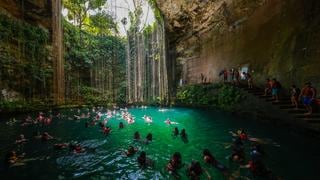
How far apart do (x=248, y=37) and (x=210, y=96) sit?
542 cm

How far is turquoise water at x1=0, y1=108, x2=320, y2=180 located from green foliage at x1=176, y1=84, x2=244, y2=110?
3276mm

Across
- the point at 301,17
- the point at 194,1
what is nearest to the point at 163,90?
the point at 194,1

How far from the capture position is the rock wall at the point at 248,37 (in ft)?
40.3

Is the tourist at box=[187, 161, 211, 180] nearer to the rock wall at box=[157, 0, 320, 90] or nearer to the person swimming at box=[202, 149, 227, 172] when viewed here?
the person swimming at box=[202, 149, 227, 172]

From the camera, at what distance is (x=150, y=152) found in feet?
28.3

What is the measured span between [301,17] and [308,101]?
5638mm

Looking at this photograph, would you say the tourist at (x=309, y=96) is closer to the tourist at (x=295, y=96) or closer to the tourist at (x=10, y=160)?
the tourist at (x=295, y=96)

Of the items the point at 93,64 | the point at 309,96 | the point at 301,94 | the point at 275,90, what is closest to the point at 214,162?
the point at 309,96

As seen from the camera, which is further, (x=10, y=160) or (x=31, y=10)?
(x=31, y=10)

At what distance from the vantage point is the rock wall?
40.3 feet

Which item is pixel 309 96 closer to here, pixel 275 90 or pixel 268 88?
pixel 275 90

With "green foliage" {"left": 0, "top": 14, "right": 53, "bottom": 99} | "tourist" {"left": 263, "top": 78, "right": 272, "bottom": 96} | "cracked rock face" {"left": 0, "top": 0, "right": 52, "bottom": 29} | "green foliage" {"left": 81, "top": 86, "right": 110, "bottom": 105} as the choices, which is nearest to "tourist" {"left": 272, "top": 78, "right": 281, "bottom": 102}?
"tourist" {"left": 263, "top": 78, "right": 272, "bottom": 96}

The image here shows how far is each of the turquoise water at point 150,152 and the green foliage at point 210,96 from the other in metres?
3.28

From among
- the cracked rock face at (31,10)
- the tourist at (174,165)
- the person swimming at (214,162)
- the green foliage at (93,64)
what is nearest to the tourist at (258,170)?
the person swimming at (214,162)
